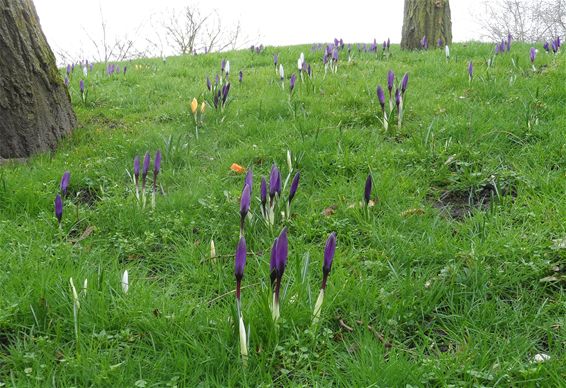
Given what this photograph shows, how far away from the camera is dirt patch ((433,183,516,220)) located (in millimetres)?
3166

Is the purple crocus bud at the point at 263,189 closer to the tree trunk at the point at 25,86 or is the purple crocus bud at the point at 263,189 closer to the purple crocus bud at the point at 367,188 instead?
the purple crocus bud at the point at 367,188

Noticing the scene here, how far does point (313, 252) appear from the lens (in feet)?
8.86

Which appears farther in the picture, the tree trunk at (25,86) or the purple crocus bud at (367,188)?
the tree trunk at (25,86)

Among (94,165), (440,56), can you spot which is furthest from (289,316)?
(440,56)

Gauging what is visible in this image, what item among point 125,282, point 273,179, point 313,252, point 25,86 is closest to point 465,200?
point 313,252

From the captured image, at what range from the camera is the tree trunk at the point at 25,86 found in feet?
13.4

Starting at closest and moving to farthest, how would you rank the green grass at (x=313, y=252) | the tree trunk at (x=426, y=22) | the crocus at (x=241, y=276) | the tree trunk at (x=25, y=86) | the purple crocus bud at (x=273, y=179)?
the crocus at (x=241, y=276), the green grass at (x=313, y=252), the purple crocus bud at (x=273, y=179), the tree trunk at (x=25, y=86), the tree trunk at (x=426, y=22)

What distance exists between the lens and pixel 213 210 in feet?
10.5

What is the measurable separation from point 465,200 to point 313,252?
1.26m

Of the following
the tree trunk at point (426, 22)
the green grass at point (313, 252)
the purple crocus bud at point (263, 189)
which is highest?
the tree trunk at point (426, 22)

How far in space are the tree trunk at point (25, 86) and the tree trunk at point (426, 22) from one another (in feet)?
21.2

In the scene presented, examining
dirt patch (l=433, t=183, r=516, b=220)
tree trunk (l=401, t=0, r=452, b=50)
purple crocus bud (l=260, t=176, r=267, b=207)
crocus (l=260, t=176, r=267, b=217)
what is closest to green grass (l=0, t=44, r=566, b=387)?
dirt patch (l=433, t=183, r=516, b=220)

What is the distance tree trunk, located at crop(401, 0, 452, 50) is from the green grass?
159 inches

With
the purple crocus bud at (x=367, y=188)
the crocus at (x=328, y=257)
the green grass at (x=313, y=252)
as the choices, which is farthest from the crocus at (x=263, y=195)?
the crocus at (x=328, y=257)
